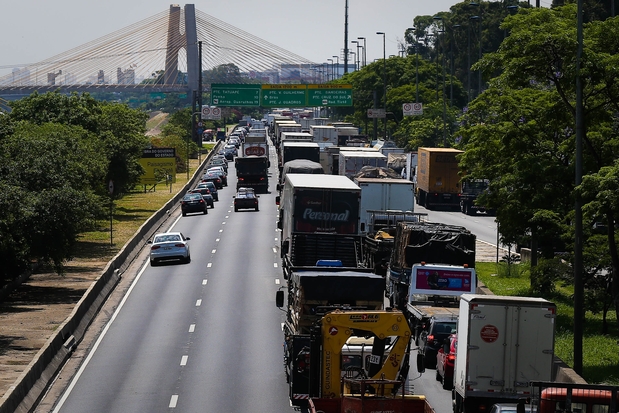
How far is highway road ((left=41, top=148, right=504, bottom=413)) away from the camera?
24750mm

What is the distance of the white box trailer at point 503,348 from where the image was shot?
21.5 meters

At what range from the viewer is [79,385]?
2680cm

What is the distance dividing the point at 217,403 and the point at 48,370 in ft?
18.2

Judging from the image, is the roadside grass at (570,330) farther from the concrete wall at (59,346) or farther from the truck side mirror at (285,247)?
the concrete wall at (59,346)

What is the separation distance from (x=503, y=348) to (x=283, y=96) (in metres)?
85.6

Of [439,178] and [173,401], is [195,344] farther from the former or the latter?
[439,178]

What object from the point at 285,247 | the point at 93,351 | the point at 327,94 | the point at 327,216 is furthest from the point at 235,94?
the point at 93,351

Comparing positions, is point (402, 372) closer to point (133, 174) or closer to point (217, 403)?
point (217, 403)

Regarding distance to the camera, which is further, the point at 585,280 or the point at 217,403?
the point at 585,280

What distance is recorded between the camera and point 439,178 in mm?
72312

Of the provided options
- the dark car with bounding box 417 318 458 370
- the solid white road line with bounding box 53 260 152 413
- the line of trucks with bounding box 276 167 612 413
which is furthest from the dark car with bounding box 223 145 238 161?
the dark car with bounding box 417 318 458 370

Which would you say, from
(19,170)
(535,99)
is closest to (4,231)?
(19,170)

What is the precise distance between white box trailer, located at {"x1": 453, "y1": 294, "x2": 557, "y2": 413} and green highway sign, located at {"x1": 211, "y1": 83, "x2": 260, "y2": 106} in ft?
276

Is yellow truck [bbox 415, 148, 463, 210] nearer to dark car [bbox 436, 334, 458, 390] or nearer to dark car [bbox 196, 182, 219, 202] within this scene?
dark car [bbox 196, 182, 219, 202]
